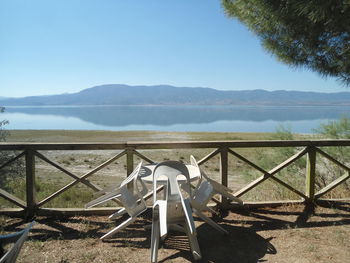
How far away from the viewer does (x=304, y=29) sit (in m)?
3.70

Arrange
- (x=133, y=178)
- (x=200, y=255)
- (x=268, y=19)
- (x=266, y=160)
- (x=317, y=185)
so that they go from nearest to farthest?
(x=200, y=255) < (x=133, y=178) < (x=268, y=19) < (x=317, y=185) < (x=266, y=160)

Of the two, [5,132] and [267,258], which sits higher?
[5,132]

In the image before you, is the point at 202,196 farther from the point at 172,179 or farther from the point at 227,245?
the point at 227,245

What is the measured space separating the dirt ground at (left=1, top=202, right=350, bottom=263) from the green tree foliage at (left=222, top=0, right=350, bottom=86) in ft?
7.21

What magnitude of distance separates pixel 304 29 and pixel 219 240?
2.95m

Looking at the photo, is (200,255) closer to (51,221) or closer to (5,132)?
(51,221)

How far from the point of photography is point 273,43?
444cm

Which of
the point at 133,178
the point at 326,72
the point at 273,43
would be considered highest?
the point at 273,43

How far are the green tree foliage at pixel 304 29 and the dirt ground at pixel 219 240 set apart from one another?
2199 millimetres

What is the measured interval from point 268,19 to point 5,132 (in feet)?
25.4

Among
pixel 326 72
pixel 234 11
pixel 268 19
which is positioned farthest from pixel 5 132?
pixel 326 72

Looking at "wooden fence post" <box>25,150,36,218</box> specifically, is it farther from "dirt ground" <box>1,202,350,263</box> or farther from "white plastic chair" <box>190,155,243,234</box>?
"white plastic chair" <box>190,155,243,234</box>

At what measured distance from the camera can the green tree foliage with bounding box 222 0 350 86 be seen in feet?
9.53

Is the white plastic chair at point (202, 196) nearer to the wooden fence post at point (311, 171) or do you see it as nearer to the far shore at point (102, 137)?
the wooden fence post at point (311, 171)
